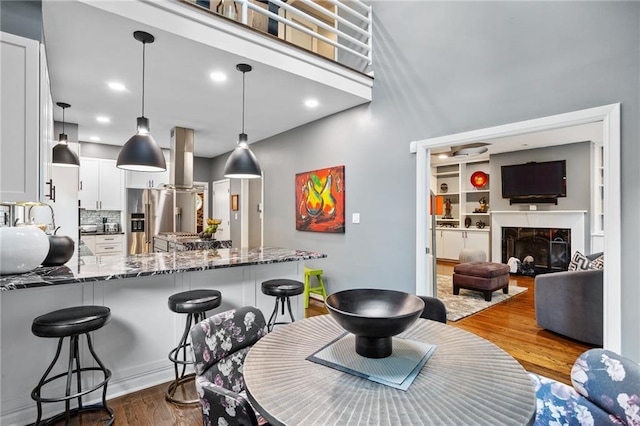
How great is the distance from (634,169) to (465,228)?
5925 millimetres

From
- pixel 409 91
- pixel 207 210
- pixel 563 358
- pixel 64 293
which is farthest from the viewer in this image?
pixel 207 210

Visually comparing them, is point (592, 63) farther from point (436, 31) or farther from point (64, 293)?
point (64, 293)

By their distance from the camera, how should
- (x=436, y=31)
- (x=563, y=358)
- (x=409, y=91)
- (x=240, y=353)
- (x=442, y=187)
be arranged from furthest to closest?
(x=442, y=187) → (x=409, y=91) → (x=436, y=31) → (x=563, y=358) → (x=240, y=353)

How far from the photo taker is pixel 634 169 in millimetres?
2139

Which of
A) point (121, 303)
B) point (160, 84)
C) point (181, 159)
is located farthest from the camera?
point (181, 159)

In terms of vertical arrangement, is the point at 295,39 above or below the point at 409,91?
above

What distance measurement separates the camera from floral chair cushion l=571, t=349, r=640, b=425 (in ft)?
3.29

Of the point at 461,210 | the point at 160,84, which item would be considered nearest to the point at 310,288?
the point at 160,84

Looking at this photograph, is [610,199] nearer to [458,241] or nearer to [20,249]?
[20,249]

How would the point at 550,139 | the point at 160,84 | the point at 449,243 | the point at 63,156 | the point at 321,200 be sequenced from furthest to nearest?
the point at 449,243, the point at 550,139, the point at 321,200, the point at 63,156, the point at 160,84

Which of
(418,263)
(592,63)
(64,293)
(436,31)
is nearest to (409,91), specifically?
(436,31)

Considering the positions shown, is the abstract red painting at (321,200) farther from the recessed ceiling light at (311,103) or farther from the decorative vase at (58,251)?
the decorative vase at (58,251)

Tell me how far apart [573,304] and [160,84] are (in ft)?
15.2

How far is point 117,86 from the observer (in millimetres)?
3404
